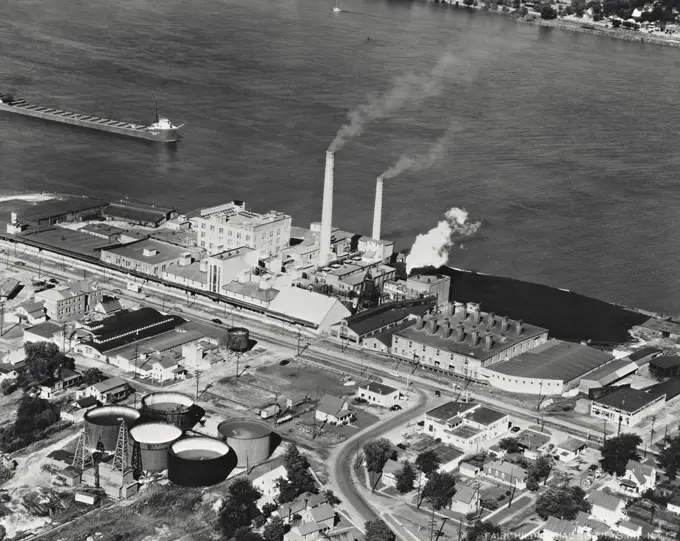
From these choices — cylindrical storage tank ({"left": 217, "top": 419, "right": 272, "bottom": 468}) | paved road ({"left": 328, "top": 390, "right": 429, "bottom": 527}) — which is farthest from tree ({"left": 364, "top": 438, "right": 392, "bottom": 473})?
cylindrical storage tank ({"left": 217, "top": 419, "right": 272, "bottom": 468})

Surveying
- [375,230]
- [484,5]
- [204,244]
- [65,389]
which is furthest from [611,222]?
[484,5]

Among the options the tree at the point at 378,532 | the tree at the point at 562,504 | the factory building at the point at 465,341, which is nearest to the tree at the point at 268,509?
the tree at the point at 378,532

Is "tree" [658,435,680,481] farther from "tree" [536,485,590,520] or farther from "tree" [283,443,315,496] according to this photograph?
"tree" [283,443,315,496]

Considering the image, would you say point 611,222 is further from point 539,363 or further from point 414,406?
point 414,406

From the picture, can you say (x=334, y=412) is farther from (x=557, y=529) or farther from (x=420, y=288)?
(x=420, y=288)

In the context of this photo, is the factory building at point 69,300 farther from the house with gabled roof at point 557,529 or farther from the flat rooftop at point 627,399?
the house with gabled roof at point 557,529

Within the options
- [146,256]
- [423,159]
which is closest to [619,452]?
[146,256]
